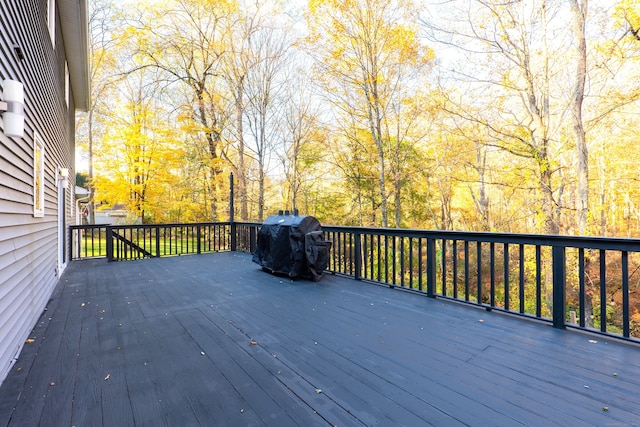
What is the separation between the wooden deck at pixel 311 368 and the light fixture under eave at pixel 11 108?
162 centimetres

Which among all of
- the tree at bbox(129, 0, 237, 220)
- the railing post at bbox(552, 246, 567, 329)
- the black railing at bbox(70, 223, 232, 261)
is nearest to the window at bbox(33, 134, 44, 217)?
the black railing at bbox(70, 223, 232, 261)

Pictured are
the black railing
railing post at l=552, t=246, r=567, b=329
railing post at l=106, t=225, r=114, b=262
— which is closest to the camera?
railing post at l=552, t=246, r=567, b=329

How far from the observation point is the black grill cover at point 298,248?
4.52 metres

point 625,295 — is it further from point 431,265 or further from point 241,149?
point 241,149

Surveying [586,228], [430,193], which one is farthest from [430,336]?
[430,193]

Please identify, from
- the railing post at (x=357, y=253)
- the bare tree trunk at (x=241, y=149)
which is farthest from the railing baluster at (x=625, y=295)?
the bare tree trunk at (x=241, y=149)

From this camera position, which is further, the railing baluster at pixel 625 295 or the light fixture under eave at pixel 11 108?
the railing baluster at pixel 625 295

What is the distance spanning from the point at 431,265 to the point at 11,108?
394 centimetres

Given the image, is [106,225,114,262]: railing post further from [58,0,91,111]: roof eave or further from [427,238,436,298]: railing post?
[427,238,436,298]: railing post

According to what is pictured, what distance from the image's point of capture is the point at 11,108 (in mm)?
2049

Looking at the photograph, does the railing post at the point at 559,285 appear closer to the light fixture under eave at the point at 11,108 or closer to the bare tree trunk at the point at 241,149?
the light fixture under eave at the point at 11,108

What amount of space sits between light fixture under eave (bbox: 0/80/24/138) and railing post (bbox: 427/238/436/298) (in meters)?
3.75

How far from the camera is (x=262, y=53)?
10.3 m

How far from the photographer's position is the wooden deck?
1511 millimetres
